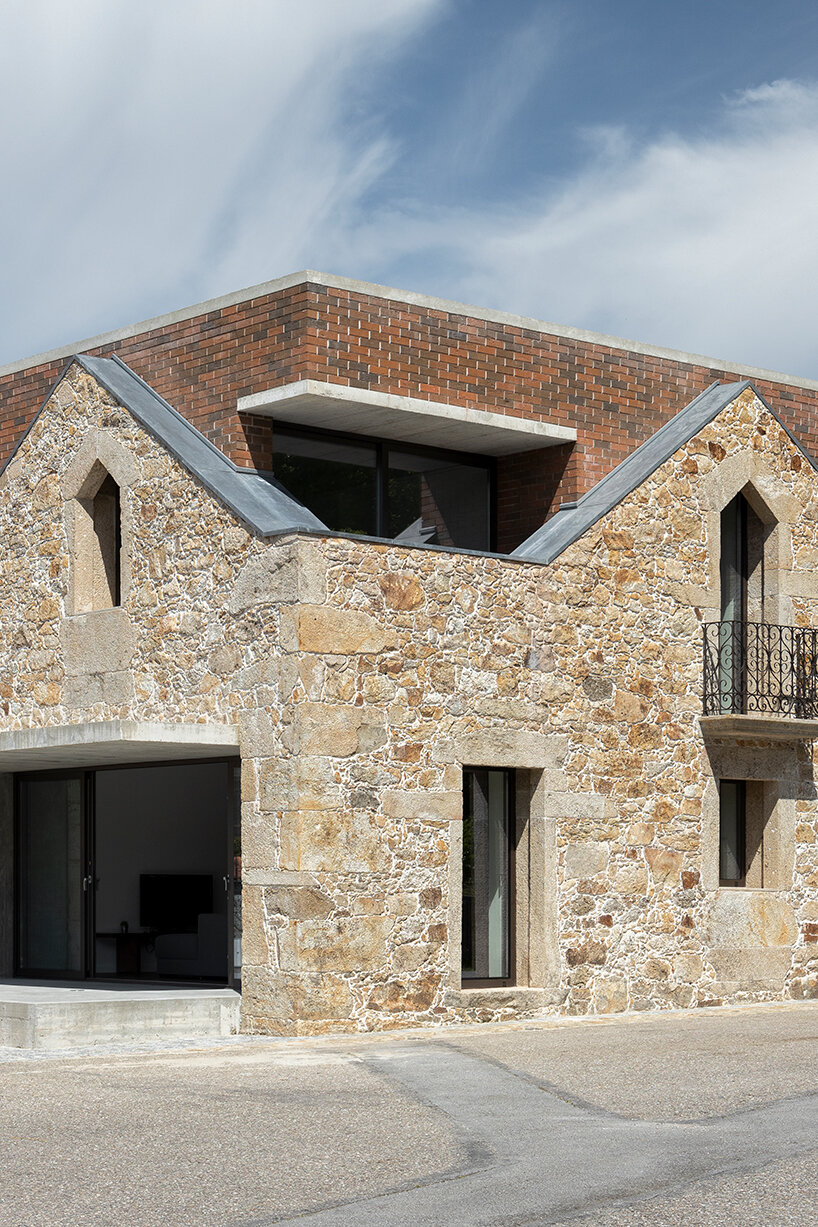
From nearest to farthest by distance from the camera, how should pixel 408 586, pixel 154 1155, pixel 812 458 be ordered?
1. pixel 154 1155
2. pixel 408 586
3. pixel 812 458

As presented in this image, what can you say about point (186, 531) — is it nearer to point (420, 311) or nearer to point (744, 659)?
point (420, 311)

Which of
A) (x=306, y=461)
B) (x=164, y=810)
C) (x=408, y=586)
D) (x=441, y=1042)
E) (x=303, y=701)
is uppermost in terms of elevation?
(x=306, y=461)

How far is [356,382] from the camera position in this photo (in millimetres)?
16266

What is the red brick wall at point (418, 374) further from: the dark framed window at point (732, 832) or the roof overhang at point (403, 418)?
the dark framed window at point (732, 832)

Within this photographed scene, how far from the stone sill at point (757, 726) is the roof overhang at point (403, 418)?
3.27 meters

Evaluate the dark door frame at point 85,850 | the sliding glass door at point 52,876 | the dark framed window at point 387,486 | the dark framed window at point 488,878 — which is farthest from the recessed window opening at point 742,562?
the sliding glass door at point 52,876

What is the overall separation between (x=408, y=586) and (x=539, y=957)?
3.68 meters

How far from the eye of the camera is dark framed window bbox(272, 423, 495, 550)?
17.0m

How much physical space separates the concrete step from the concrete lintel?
2.10m

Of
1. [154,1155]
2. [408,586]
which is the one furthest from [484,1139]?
[408,586]

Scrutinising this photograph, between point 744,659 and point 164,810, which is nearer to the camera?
point 744,659

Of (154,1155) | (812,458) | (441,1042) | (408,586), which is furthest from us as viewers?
(812,458)

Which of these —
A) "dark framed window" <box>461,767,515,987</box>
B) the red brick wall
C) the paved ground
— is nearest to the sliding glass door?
the red brick wall

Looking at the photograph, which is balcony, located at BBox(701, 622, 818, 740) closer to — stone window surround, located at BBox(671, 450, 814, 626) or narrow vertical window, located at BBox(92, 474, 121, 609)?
stone window surround, located at BBox(671, 450, 814, 626)
